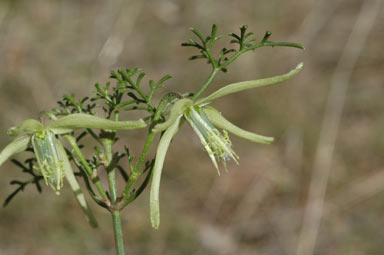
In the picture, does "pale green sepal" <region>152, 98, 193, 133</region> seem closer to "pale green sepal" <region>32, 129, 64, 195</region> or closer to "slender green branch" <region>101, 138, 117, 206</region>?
"slender green branch" <region>101, 138, 117, 206</region>

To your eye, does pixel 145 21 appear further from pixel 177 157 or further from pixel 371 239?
pixel 371 239

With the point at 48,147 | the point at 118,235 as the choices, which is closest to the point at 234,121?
the point at 48,147

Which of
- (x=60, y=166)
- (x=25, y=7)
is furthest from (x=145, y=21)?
(x=60, y=166)

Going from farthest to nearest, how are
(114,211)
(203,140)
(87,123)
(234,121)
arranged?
(234,121), (203,140), (114,211), (87,123)

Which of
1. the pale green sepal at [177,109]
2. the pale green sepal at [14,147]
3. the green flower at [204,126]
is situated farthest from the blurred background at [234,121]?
the pale green sepal at [14,147]

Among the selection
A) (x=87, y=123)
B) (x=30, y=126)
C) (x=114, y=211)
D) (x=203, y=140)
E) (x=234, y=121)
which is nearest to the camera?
(x=87, y=123)

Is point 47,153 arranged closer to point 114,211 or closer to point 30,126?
point 30,126

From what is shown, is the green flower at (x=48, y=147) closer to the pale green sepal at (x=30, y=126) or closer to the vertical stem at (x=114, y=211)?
the pale green sepal at (x=30, y=126)

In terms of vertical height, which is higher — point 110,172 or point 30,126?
point 30,126
